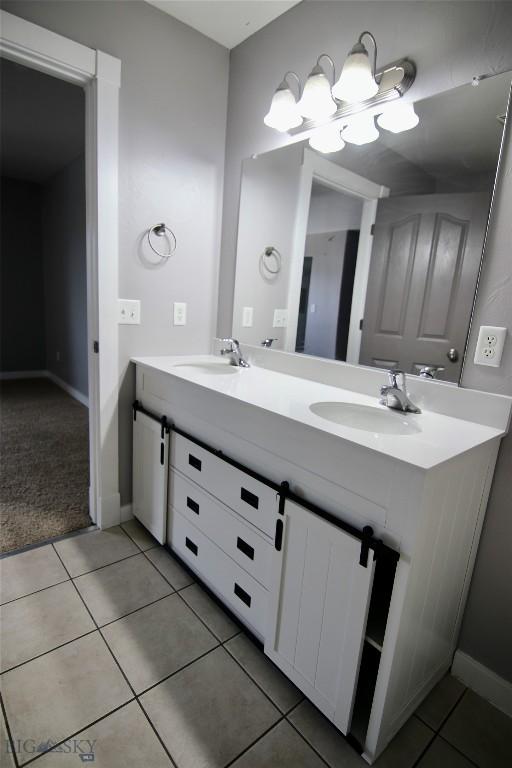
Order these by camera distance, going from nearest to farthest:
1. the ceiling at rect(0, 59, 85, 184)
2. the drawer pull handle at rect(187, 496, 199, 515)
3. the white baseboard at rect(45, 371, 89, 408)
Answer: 1. the drawer pull handle at rect(187, 496, 199, 515)
2. the ceiling at rect(0, 59, 85, 184)
3. the white baseboard at rect(45, 371, 89, 408)

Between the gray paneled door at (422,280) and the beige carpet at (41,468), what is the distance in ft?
5.74

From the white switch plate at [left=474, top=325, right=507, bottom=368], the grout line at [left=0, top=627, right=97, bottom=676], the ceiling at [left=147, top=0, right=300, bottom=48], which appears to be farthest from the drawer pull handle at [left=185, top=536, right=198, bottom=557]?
the ceiling at [left=147, top=0, right=300, bottom=48]

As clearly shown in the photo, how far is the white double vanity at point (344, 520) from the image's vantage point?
36.1 inches

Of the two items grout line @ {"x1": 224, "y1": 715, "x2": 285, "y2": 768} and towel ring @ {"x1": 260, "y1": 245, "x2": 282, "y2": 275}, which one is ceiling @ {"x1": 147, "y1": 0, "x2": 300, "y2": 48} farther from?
grout line @ {"x1": 224, "y1": 715, "x2": 285, "y2": 768}

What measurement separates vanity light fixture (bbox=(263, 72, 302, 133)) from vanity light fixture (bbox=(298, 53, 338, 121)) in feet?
0.17

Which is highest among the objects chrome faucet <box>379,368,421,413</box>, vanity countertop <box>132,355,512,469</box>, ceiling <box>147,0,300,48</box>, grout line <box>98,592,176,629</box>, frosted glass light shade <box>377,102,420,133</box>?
ceiling <box>147,0,300,48</box>

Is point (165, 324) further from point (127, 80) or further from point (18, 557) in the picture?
point (18, 557)

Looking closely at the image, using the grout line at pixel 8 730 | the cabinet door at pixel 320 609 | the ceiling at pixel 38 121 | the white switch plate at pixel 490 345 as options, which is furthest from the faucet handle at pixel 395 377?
the ceiling at pixel 38 121

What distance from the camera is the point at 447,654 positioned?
1.27m

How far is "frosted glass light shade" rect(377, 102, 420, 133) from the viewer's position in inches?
51.7

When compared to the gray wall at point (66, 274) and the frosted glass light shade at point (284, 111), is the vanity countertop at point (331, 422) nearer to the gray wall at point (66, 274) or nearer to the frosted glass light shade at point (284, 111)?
the frosted glass light shade at point (284, 111)

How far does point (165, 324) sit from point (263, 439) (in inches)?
42.5

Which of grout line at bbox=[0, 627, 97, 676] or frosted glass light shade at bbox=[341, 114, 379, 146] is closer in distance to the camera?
grout line at bbox=[0, 627, 97, 676]

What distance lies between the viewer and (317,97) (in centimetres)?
146
